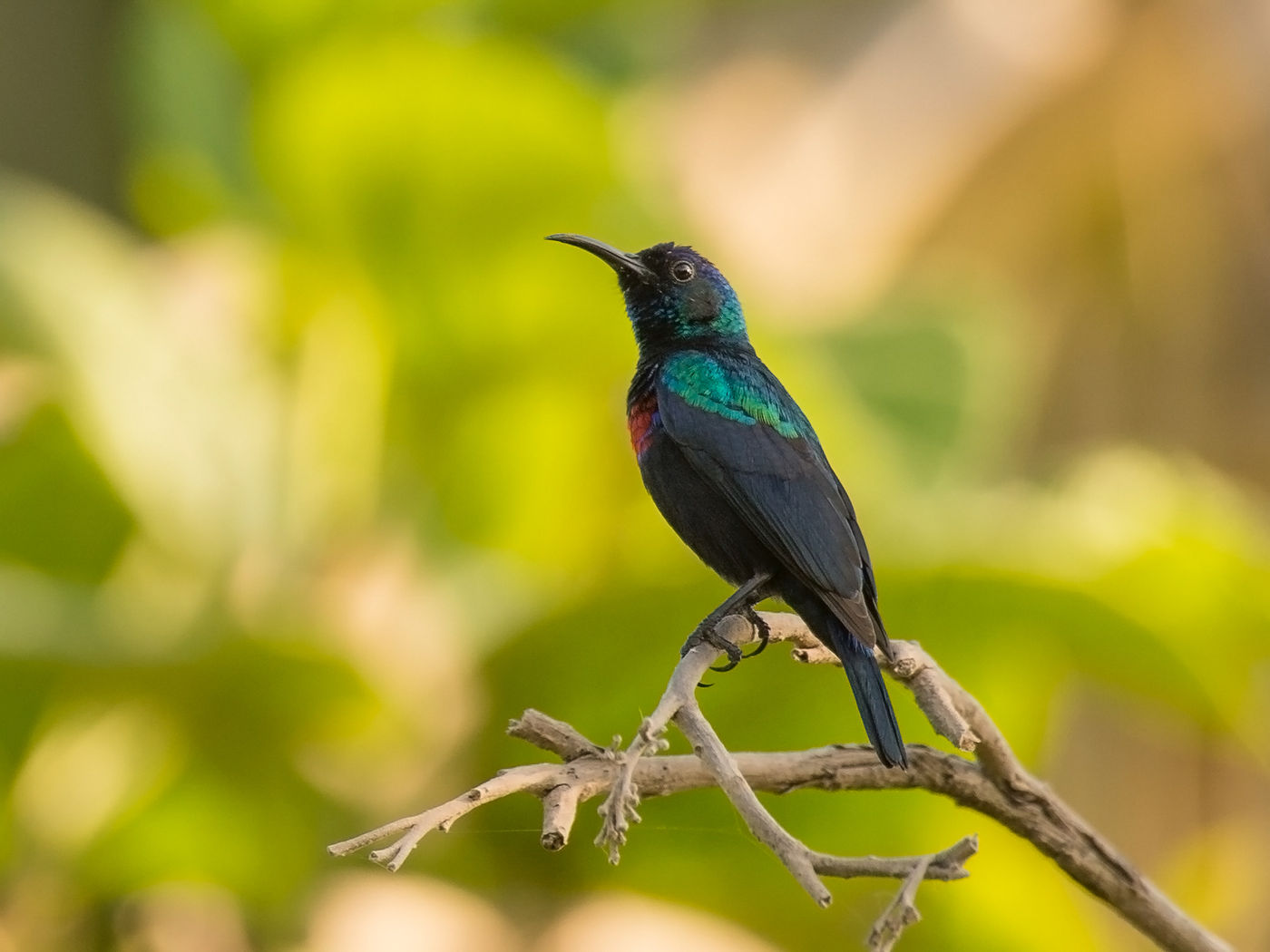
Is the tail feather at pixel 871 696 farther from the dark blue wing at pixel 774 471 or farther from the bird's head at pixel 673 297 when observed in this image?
the bird's head at pixel 673 297

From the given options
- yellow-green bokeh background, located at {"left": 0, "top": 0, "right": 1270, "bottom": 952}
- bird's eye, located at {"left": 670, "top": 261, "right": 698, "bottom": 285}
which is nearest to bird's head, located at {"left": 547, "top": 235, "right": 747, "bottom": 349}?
bird's eye, located at {"left": 670, "top": 261, "right": 698, "bottom": 285}

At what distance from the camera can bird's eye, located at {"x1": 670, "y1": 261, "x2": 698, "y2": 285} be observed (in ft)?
3.04

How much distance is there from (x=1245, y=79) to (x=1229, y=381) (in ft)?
2.05

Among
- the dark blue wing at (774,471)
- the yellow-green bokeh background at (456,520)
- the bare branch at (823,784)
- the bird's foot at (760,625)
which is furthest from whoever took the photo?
the yellow-green bokeh background at (456,520)

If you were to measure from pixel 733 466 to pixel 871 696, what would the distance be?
0.75 ft

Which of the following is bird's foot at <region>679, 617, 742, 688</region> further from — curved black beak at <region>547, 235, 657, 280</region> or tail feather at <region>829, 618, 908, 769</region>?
curved black beak at <region>547, 235, 657, 280</region>

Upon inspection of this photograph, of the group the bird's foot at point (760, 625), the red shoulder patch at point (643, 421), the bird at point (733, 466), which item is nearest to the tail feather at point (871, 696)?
the bird at point (733, 466)

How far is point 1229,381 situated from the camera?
2916 millimetres

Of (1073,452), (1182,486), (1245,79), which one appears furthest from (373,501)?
(1245,79)

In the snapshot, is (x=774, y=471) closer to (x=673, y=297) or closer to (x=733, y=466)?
(x=733, y=466)

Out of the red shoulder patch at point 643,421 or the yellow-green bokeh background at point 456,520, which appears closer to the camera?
the red shoulder patch at point 643,421

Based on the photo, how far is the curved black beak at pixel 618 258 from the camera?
0.79 m

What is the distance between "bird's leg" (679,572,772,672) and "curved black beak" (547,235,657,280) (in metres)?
0.22

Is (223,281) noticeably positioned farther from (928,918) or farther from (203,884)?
(928,918)
